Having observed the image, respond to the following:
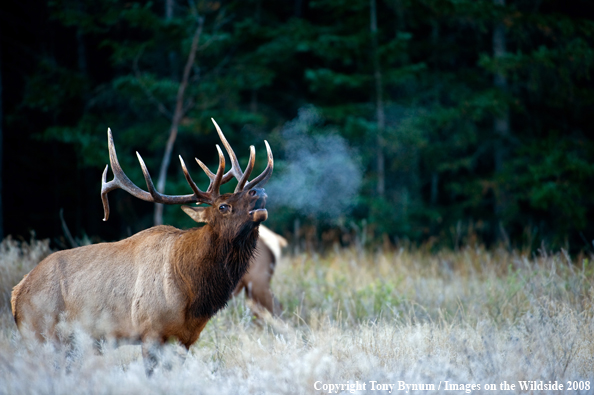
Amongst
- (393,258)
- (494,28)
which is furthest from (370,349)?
(494,28)

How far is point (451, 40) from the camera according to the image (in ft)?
42.8

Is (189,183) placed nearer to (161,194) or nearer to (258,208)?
(161,194)

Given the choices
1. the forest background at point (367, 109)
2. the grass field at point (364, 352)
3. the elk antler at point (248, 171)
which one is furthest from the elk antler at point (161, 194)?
the forest background at point (367, 109)

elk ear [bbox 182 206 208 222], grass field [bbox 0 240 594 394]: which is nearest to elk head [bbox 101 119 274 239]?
elk ear [bbox 182 206 208 222]

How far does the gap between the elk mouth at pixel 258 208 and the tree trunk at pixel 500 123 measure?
8.75m

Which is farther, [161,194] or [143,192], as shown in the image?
[143,192]

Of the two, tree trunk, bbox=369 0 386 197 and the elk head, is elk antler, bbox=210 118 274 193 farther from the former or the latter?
tree trunk, bbox=369 0 386 197

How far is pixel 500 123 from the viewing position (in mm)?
11438

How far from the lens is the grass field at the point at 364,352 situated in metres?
2.74

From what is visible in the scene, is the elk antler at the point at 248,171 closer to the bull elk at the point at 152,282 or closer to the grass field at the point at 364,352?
the bull elk at the point at 152,282

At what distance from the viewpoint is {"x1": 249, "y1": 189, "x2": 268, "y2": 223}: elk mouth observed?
320cm

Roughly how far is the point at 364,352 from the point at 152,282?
157cm

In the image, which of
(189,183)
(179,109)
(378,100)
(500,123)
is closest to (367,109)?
(378,100)

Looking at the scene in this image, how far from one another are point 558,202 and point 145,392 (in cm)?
940
